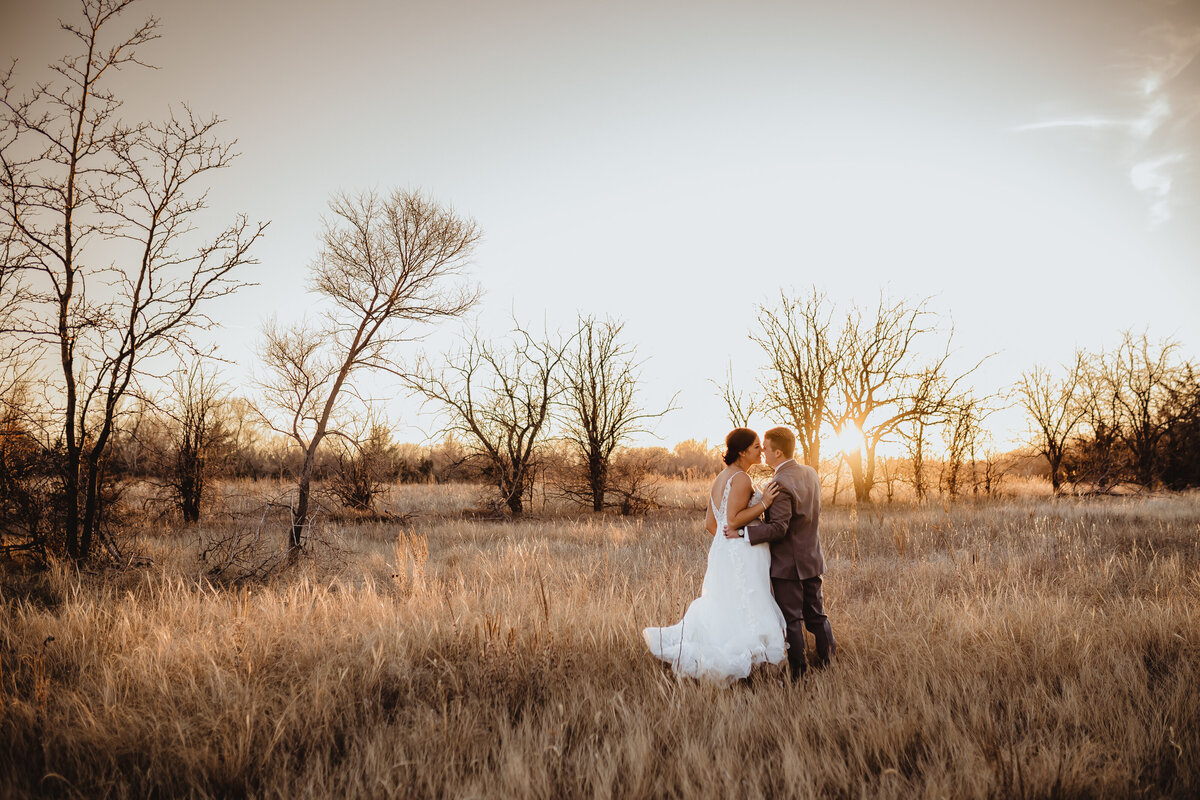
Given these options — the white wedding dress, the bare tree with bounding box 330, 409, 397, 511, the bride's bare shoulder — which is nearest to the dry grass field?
the white wedding dress

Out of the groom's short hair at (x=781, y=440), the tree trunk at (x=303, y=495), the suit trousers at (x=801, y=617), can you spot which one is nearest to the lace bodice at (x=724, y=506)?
the groom's short hair at (x=781, y=440)

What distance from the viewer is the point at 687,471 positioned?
30.6 meters

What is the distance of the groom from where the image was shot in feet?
14.3

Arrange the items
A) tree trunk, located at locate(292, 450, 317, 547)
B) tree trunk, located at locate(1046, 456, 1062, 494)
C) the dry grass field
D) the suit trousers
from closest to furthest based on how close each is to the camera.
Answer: the dry grass field, the suit trousers, tree trunk, located at locate(292, 450, 317, 547), tree trunk, located at locate(1046, 456, 1062, 494)

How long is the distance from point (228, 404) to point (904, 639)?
19.4 m

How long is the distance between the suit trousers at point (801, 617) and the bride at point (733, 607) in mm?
87

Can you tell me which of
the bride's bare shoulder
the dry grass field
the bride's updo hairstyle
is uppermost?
the bride's updo hairstyle

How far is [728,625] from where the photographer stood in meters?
4.41

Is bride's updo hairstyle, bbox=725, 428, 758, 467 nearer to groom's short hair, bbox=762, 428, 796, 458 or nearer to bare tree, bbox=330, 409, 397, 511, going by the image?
groom's short hair, bbox=762, 428, 796, 458

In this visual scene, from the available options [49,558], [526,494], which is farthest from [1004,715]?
[526,494]

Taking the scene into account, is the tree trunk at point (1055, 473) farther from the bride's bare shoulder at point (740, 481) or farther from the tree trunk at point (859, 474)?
the bride's bare shoulder at point (740, 481)

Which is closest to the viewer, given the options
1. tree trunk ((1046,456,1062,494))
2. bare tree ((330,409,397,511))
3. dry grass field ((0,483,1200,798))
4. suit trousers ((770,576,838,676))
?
dry grass field ((0,483,1200,798))

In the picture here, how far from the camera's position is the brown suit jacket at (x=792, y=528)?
172 inches

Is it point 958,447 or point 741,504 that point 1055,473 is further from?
point 741,504
